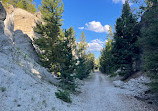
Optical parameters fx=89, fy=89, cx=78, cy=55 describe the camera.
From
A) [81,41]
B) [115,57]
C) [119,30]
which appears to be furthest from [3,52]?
[81,41]

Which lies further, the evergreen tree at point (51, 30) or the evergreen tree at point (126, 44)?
the evergreen tree at point (126, 44)

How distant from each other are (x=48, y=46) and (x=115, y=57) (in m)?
14.4

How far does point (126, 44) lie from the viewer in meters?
18.9

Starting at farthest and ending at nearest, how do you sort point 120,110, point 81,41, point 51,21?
point 81,41, point 51,21, point 120,110

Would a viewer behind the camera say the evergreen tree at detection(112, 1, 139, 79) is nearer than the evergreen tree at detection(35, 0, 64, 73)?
No

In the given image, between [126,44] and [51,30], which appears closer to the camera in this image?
[51,30]

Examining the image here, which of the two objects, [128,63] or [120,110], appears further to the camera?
[128,63]

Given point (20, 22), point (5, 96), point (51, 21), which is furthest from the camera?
point (20, 22)

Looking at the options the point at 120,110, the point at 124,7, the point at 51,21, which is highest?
the point at 124,7

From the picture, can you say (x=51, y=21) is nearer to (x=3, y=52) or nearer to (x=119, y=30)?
(x=3, y=52)

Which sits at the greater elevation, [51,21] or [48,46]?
[51,21]

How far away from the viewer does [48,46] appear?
14320 millimetres

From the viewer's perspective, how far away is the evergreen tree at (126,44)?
59.8 ft

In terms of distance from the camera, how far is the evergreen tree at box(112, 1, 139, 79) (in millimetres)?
18219
